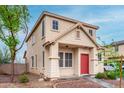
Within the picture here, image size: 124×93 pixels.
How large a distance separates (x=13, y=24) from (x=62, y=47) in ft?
13.9

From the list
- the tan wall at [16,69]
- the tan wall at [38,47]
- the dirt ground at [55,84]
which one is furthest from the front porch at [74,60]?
the tan wall at [16,69]

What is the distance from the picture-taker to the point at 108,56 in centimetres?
1075

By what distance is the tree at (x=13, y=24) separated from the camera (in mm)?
13914

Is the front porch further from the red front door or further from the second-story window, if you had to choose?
the second-story window

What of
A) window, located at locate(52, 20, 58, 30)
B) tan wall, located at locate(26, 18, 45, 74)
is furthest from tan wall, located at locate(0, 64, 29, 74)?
window, located at locate(52, 20, 58, 30)

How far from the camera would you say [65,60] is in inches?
634

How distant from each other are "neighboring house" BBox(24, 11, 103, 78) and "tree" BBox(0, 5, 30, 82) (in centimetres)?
132

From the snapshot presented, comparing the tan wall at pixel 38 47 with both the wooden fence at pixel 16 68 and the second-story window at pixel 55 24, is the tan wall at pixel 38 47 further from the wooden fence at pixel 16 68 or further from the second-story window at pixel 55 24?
the wooden fence at pixel 16 68

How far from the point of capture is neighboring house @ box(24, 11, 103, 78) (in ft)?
47.2

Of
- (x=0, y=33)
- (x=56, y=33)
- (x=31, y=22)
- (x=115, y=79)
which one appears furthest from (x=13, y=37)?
(x=115, y=79)

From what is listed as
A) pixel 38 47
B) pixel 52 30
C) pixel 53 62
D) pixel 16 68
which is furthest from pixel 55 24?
pixel 16 68

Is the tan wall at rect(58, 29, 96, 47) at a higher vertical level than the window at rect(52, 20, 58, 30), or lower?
lower

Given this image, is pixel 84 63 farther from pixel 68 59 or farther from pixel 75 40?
pixel 75 40
